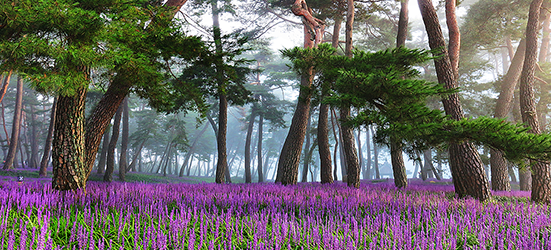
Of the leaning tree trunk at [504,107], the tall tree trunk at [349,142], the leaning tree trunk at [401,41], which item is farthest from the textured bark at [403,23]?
the leaning tree trunk at [504,107]

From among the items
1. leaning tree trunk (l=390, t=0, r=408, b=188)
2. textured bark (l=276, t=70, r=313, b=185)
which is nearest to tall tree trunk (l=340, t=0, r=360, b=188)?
textured bark (l=276, t=70, r=313, b=185)

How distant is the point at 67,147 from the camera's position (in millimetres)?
5930

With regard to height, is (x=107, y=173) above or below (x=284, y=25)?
below

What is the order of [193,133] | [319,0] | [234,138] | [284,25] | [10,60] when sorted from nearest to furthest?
[10,60]
[319,0]
[284,25]
[193,133]
[234,138]

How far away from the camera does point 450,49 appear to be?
8367 mm

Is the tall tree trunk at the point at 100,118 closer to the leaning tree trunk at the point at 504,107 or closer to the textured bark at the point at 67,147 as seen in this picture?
the textured bark at the point at 67,147

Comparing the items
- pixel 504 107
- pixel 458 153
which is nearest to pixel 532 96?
pixel 458 153

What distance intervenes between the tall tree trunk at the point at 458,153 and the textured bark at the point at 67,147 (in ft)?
25.8

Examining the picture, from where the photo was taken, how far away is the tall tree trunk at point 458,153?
7.14 m

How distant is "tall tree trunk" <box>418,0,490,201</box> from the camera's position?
7141 millimetres

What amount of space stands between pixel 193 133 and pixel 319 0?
42.1 meters

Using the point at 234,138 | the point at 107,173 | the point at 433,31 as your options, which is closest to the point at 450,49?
the point at 433,31

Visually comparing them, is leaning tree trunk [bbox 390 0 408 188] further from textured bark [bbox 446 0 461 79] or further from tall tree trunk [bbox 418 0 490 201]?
tall tree trunk [bbox 418 0 490 201]

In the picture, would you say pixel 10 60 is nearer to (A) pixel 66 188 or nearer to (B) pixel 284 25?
(A) pixel 66 188
